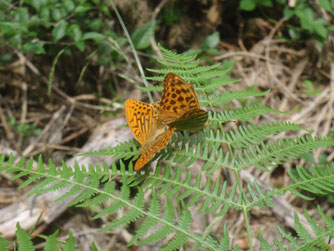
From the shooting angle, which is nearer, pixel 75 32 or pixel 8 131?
pixel 75 32

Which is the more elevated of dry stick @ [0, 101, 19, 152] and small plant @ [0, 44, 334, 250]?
small plant @ [0, 44, 334, 250]

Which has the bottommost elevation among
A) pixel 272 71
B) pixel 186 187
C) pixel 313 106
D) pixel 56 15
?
pixel 313 106

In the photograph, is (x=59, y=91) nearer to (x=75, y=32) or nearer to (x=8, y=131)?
(x=8, y=131)

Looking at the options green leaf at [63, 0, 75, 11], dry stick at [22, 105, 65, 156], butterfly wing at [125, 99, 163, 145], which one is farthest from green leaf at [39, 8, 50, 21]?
butterfly wing at [125, 99, 163, 145]

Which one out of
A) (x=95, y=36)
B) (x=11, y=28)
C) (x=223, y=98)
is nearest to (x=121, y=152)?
(x=223, y=98)

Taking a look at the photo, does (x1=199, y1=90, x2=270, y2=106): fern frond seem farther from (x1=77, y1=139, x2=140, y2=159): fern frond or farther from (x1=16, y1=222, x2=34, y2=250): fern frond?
(x1=16, y1=222, x2=34, y2=250): fern frond

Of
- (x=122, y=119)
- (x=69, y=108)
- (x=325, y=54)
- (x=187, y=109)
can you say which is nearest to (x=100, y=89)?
(x=69, y=108)
